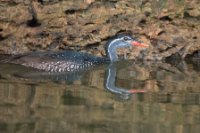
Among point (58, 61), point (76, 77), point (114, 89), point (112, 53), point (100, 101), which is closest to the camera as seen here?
point (100, 101)

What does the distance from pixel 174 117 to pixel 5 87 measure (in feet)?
8.83

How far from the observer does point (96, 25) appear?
39.0 ft

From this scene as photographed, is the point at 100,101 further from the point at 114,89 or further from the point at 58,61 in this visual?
the point at 58,61

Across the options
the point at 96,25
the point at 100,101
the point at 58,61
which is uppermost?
the point at 96,25

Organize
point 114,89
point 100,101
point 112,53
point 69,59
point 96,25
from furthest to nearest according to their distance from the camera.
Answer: point 112,53 → point 96,25 → point 69,59 → point 114,89 → point 100,101

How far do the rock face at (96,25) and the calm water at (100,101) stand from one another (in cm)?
101

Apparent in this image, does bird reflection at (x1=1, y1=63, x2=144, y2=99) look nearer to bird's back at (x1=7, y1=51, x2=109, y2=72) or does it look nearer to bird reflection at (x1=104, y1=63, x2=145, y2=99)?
bird reflection at (x1=104, y1=63, x2=145, y2=99)

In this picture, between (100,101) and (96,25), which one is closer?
(100,101)

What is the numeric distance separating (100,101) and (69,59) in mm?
2804

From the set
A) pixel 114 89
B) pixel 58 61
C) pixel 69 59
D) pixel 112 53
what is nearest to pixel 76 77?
pixel 58 61

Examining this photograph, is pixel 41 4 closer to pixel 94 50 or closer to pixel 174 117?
pixel 94 50

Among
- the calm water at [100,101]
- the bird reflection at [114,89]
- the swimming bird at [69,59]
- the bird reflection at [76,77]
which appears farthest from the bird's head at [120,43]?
the bird reflection at [114,89]

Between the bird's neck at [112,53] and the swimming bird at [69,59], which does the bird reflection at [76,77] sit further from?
the bird's neck at [112,53]

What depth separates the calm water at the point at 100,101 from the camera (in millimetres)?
7266
